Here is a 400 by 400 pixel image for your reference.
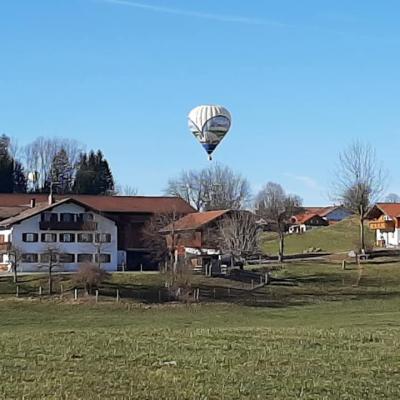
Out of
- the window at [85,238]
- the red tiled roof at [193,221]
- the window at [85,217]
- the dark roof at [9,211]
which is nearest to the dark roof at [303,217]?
the red tiled roof at [193,221]

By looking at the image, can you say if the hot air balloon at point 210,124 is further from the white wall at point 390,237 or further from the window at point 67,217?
the white wall at point 390,237

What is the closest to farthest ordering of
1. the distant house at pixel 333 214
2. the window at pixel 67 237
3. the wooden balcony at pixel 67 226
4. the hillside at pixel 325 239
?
the wooden balcony at pixel 67 226 → the window at pixel 67 237 → the hillside at pixel 325 239 → the distant house at pixel 333 214

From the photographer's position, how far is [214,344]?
15.7 meters

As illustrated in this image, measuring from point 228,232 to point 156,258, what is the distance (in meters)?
8.22

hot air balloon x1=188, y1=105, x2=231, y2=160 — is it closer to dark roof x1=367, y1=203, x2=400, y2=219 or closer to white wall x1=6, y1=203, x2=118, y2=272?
white wall x1=6, y1=203, x2=118, y2=272

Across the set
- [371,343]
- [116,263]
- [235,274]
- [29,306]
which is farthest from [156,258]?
[371,343]

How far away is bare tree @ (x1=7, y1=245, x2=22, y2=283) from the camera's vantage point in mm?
67094

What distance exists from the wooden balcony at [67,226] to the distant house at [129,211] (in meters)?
2.68

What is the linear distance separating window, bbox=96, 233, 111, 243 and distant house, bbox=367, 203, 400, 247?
1251 inches

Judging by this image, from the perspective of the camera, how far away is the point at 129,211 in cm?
9031

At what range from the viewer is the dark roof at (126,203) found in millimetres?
90625

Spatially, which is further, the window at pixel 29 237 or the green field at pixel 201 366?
the window at pixel 29 237

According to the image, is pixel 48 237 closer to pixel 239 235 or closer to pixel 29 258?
pixel 29 258

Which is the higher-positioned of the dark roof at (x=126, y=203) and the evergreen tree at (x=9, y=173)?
the evergreen tree at (x=9, y=173)
